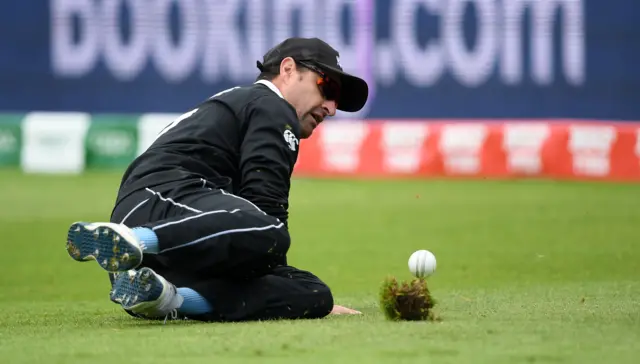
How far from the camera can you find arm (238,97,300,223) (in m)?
4.77

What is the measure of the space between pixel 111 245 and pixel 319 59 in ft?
4.35

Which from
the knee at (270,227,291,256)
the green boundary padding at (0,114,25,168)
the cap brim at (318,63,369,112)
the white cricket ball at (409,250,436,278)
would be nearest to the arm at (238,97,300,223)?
the knee at (270,227,291,256)

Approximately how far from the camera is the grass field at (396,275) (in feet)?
12.8

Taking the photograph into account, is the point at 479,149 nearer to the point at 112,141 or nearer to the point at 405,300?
the point at 112,141

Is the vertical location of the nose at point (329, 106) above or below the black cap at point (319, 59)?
below

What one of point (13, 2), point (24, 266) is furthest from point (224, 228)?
A: point (13, 2)

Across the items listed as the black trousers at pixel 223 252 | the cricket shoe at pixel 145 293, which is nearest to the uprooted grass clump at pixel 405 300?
the black trousers at pixel 223 252

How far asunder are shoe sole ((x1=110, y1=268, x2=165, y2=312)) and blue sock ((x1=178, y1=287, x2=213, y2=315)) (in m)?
0.20

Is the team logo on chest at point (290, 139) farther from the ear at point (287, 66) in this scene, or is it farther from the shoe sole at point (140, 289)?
the shoe sole at point (140, 289)

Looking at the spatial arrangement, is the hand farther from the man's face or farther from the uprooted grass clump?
the man's face

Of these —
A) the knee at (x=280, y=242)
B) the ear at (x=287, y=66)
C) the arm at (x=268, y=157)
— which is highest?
the ear at (x=287, y=66)

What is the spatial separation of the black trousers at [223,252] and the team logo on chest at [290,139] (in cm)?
31

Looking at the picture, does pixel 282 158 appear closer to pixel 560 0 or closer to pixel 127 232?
pixel 127 232

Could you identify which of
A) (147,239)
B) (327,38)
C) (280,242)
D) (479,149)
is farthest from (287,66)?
(327,38)
